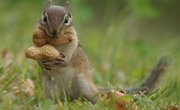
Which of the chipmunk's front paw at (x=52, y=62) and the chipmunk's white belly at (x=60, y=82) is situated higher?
the chipmunk's front paw at (x=52, y=62)

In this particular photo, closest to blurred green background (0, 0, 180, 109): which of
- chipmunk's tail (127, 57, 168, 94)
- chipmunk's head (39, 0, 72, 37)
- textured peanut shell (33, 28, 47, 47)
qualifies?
chipmunk's tail (127, 57, 168, 94)

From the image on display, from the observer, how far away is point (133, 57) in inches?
327

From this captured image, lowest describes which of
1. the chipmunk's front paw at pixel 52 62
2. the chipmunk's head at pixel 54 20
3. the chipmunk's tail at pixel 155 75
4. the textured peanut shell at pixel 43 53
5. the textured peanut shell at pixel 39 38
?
the chipmunk's tail at pixel 155 75

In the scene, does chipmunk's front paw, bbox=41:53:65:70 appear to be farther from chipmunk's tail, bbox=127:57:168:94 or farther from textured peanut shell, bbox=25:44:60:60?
chipmunk's tail, bbox=127:57:168:94

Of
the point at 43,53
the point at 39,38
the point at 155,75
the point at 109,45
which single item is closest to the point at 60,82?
the point at 43,53

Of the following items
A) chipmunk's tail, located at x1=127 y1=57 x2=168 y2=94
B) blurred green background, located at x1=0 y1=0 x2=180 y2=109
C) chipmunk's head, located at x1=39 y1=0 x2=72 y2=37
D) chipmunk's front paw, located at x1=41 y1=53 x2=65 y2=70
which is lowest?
blurred green background, located at x1=0 y1=0 x2=180 y2=109

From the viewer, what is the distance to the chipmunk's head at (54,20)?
5.11 m

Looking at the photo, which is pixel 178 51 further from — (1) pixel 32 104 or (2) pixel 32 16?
(1) pixel 32 104

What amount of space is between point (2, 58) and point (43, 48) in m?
1.44

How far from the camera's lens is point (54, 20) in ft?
16.8

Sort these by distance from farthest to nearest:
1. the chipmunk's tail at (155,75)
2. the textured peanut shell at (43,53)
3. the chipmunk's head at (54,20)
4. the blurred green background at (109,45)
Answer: the blurred green background at (109,45), the chipmunk's tail at (155,75), the textured peanut shell at (43,53), the chipmunk's head at (54,20)

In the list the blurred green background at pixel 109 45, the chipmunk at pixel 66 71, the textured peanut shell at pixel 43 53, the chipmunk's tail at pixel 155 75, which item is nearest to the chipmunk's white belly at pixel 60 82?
the chipmunk at pixel 66 71

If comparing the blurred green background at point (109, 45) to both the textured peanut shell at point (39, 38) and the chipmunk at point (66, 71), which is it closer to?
the chipmunk at point (66, 71)

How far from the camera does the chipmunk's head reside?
5109 millimetres
